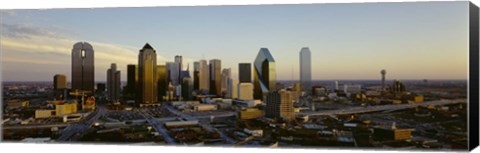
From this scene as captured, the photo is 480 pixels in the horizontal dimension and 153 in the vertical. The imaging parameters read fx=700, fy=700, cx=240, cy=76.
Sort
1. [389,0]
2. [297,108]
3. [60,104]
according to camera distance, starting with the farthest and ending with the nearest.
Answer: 1. [60,104]
2. [297,108]
3. [389,0]

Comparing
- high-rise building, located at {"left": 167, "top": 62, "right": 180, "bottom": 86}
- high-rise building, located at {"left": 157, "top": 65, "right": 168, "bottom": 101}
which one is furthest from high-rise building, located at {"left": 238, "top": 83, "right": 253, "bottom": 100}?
high-rise building, located at {"left": 157, "top": 65, "right": 168, "bottom": 101}

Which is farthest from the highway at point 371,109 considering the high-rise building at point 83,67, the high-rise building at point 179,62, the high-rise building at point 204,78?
the high-rise building at point 83,67

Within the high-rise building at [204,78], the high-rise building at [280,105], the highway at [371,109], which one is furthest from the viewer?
the high-rise building at [204,78]

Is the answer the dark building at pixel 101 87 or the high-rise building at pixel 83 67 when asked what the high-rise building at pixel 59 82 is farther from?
the dark building at pixel 101 87

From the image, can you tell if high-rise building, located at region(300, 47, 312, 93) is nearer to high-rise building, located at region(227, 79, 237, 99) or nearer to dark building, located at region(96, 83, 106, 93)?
high-rise building, located at region(227, 79, 237, 99)

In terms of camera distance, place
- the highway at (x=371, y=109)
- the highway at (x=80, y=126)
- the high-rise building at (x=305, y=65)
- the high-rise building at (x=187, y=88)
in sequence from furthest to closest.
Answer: the highway at (x=80, y=126) < the high-rise building at (x=187, y=88) < the high-rise building at (x=305, y=65) < the highway at (x=371, y=109)

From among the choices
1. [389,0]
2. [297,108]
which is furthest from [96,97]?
[389,0]

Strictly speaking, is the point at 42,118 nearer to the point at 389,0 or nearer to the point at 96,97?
the point at 96,97
